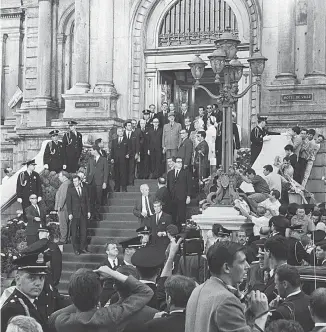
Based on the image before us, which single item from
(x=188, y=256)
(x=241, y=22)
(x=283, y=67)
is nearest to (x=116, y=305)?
(x=188, y=256)

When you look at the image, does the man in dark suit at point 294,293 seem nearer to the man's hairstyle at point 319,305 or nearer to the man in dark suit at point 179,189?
the man's hairstyle at point 319,305

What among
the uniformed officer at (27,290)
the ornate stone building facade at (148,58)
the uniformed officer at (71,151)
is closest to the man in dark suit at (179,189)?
the uniformed officer at (71,151)

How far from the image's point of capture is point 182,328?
21.8 ft

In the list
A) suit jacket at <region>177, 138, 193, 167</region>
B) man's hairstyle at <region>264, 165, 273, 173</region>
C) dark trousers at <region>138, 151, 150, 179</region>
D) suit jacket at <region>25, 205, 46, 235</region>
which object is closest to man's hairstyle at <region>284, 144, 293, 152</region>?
man's hairstyle at <region>264, 165, 273, 173</region>

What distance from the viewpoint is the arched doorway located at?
28.0 meters

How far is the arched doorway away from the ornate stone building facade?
0.03 metres

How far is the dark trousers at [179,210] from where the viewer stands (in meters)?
20.5

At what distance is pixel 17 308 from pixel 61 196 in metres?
14.9

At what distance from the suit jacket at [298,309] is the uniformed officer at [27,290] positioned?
77.0 inches

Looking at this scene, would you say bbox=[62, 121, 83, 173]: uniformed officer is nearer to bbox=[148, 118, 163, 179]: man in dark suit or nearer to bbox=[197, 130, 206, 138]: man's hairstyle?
bbox=[148, 118, 163, 179]: man in dark suit

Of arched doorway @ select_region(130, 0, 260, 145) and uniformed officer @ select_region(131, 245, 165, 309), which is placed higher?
arched doorway @ select_region(130, 0, 260, 145)

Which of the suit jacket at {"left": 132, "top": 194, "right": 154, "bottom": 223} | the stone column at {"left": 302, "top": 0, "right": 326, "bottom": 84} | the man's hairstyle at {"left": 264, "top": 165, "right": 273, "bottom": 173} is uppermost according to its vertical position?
the stone column at {"left": 302, "top": 0, "right": 326, "bottom": 84}

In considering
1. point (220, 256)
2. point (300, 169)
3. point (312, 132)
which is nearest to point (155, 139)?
point (300, 169)

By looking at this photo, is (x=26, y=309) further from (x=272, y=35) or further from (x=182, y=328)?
(x=272, y=35)
